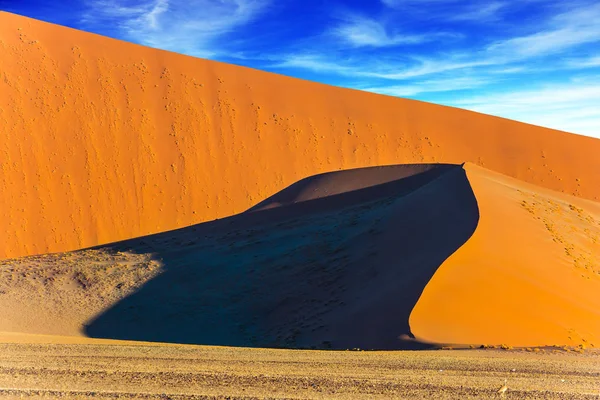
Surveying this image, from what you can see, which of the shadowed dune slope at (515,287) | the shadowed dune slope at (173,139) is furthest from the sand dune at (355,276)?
the shadowed dune slope at (173,139)

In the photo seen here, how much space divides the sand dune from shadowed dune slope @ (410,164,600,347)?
0.04 m

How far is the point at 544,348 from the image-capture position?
9.78 meters

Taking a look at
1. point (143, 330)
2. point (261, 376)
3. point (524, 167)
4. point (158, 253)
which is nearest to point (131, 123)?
point (158, 253)

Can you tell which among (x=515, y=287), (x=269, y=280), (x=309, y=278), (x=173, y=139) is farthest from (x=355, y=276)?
(x=173, y=139)

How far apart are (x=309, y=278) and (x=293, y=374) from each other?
861cm

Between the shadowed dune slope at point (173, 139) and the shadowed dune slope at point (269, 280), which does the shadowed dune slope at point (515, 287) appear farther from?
the shadowed dune slope at point (173, 139)

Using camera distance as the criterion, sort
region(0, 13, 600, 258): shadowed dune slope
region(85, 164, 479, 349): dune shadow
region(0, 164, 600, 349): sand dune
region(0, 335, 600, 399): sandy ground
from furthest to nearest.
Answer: region(0, 13, 600, 258): shadowed dune slope → region(85, 164, 479, 349): dune shadow → region(0, 164, 600, 349): sand dune → region(0, 335, 600, 399): sandy ground

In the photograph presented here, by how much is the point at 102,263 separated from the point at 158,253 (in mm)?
1844

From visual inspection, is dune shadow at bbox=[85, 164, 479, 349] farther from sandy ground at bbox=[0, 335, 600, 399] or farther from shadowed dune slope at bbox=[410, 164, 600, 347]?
A: sandy ground at bbox=[0, 335, 600, 399]

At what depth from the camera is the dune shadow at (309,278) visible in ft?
41.4

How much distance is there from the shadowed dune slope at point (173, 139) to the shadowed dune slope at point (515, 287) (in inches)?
666

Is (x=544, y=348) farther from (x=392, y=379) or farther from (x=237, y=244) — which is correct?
(x=237, y=244)

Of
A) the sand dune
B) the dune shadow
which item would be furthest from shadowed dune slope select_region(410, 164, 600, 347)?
the dune shadow

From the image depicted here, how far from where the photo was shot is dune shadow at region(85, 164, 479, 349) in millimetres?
12609
